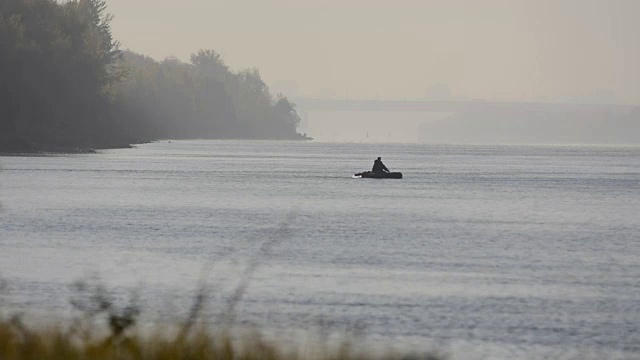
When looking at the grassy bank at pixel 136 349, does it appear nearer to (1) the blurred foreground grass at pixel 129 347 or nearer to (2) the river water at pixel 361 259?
(1) the blurred foreground grass at pixel 129 347

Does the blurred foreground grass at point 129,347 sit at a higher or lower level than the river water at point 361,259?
higher

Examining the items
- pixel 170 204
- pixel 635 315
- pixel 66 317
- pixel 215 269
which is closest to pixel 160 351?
pixel 66 317

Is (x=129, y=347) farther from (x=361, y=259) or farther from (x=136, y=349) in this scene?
(x=361, y=259)

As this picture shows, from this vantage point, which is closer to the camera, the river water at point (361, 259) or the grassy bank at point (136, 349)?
the grassy bank at point (136, 349)

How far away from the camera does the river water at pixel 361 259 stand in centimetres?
2725

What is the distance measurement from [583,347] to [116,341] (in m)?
11.4

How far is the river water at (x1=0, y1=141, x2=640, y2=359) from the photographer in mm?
27250

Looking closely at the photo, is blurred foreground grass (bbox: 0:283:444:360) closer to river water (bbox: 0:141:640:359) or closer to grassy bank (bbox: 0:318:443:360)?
grassy bank (bbox: 0:318:443:360)

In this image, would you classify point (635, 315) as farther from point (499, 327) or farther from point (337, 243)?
point (337, 243)

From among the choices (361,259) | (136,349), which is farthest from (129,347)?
(361,259)

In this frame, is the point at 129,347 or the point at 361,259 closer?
the point at 129,347

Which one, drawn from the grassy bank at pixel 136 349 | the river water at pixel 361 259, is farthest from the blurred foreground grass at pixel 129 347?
the river water at pixel 361 259

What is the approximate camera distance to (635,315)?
96.4 feet

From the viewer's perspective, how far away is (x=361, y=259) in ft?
138
